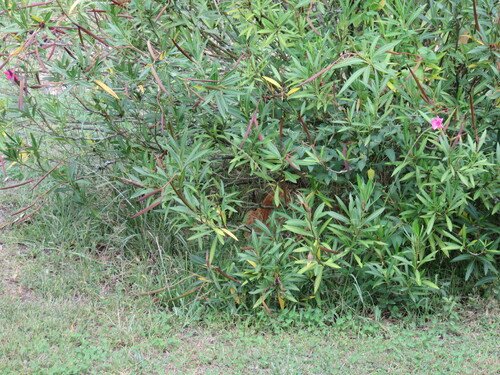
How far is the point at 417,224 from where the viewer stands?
160 inches

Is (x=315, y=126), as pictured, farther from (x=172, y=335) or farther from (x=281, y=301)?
(x=172, y=335)

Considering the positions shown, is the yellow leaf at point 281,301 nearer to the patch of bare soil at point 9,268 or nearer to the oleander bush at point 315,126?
the oleander bush at point 315,126

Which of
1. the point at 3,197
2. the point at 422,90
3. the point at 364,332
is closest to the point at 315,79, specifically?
the point at 422,90

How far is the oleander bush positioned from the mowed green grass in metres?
0.19

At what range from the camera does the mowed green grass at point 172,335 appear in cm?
381

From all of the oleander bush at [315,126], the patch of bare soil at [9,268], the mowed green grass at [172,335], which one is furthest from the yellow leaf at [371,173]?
the patch of bare soil at [9,268]

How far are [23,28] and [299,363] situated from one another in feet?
8.13

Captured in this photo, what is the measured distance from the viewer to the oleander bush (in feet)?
13.0

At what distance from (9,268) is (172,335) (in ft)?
4.72

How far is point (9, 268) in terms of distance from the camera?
4852mm

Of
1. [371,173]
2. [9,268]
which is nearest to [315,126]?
[371,173]

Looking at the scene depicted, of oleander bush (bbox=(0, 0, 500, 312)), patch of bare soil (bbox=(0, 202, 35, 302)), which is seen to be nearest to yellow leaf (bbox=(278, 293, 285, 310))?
oleander bush (bbox=(0, 0, 500, 312))

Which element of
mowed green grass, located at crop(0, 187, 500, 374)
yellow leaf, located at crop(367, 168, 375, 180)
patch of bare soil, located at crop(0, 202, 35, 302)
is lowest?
mowed green grass, located at crop(0, 187, 500, 374)

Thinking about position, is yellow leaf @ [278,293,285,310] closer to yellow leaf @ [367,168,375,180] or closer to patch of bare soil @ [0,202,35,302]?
yellow leaf @ [367,168,375,180]
